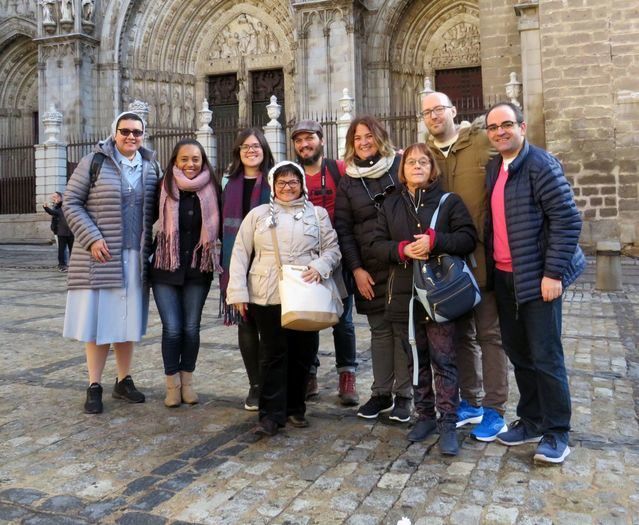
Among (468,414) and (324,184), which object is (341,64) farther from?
(468,414)

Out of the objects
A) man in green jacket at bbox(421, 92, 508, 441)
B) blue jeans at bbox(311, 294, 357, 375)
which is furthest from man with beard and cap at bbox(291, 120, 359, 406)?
man in green jacket at bbox(421, 92, 508, 441)

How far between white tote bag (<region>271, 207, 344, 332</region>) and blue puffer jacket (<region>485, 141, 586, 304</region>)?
3.32ft

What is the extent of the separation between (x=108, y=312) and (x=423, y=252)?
7.00ft

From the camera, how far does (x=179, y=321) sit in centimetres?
429

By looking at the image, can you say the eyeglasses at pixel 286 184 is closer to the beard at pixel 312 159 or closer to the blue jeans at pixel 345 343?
the beard at pixel 312 159

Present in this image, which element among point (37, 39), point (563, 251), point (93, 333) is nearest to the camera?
point (563, 251)

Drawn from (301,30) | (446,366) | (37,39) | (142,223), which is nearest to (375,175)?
(446,366)

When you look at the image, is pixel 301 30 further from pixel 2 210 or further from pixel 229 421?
pixel 229 421

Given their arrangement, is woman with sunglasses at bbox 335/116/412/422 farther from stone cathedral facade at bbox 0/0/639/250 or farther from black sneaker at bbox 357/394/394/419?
stone cathedral facade at bbox 0/0/639/250

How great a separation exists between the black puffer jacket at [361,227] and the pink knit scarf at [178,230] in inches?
32.7

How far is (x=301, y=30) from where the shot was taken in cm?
1758

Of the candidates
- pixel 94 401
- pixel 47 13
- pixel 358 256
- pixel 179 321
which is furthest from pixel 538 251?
pixel 47 13

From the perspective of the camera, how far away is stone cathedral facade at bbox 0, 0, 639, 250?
1290cm

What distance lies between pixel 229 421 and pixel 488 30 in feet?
47.2
